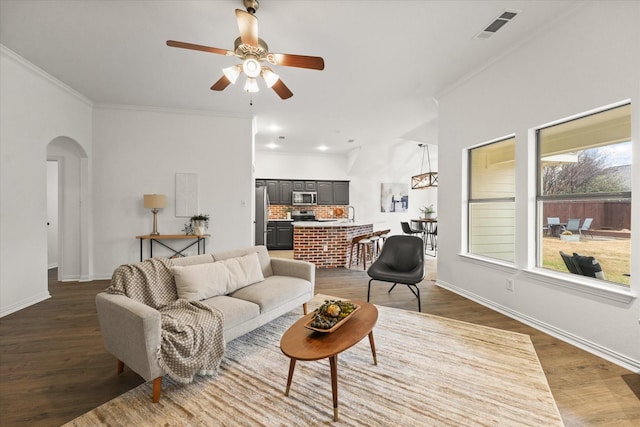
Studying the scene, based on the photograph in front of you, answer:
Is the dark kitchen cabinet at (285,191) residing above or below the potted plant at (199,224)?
above

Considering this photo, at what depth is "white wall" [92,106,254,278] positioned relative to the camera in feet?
16.0

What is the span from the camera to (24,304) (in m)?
3.56

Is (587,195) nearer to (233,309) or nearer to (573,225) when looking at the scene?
(573,225)

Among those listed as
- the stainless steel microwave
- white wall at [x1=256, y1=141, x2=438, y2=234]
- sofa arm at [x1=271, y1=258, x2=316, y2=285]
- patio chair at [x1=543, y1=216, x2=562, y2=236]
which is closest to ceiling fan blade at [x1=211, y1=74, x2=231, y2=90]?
sofa arm at [x1=271, y1=258, x2=316, y2=285]

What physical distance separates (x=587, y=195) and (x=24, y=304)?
6.28 m

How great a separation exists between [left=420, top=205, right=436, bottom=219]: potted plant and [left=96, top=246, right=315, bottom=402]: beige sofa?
24.1 feet

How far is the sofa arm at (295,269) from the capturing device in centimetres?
327

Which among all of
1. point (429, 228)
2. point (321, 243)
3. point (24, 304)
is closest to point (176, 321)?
point (24, 304)

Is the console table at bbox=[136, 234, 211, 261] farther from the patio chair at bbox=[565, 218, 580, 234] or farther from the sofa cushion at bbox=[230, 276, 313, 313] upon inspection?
the patio chair at bbox=[565, 218, 580, 234]

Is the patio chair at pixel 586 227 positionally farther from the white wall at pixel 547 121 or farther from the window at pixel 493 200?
the window at pixel 493 200

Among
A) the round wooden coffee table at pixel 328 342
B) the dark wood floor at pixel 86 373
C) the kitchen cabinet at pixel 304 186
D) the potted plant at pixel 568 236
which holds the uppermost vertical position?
the kitchen cabinet at pixel 304 186

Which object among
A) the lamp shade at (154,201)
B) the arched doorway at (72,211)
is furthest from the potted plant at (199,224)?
the arched doorway at (72,211)

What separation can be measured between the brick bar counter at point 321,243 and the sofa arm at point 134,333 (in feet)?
13.5

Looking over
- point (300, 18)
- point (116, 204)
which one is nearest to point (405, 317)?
point (300, 18)
